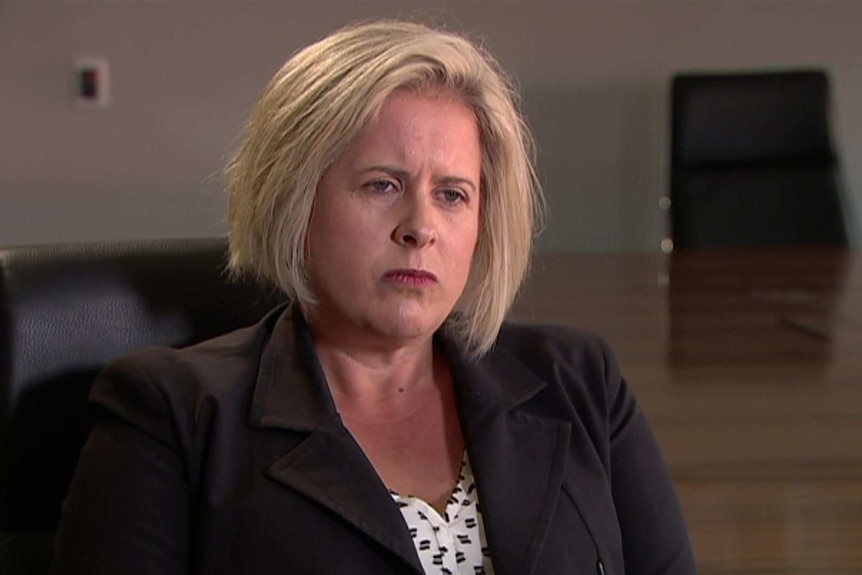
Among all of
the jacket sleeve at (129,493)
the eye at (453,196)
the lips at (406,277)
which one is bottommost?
the jacket sleeve at (129,493)

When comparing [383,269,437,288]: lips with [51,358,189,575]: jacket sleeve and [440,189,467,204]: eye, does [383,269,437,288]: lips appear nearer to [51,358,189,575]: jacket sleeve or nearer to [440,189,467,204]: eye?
[440,189,467,204]: eye

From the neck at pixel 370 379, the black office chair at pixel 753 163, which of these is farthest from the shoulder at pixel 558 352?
the black office chair at pixel 753 163

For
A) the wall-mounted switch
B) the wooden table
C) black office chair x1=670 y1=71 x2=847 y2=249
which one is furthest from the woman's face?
the wall-mounted switch

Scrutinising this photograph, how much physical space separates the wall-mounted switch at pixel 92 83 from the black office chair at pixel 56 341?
311 centimetres

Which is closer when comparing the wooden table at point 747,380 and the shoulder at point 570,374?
the shoulder at point 570,374

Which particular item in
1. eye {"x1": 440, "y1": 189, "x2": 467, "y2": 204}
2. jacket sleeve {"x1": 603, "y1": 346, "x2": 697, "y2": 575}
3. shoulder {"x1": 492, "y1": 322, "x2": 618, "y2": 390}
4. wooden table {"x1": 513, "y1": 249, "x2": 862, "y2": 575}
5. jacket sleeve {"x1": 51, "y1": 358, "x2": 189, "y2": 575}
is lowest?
wooden table {"x1": 513, "y1": 249, "x2": 862, "y2": 575}

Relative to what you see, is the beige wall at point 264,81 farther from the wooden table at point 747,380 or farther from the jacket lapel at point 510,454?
the jacket lapel at point 510,454

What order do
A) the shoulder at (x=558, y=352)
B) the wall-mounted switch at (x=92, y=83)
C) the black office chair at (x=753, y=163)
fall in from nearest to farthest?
1. the shoulder at (x=558, y=352)
2. the black office chair at (x=753, y=163)
3. the wall-mounted switch at (x=92, y=83)

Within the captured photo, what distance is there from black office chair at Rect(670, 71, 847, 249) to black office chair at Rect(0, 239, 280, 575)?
238 centimetres

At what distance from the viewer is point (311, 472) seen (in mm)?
1103

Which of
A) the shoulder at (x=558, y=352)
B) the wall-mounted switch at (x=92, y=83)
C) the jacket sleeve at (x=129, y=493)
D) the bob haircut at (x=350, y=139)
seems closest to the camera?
the jacket sleeve at (x=129, y=493)

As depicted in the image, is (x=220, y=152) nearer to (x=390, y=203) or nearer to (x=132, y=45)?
(x=132, y=45)

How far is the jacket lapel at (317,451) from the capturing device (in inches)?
42.7

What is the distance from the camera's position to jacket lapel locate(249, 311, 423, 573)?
3.56 feet
